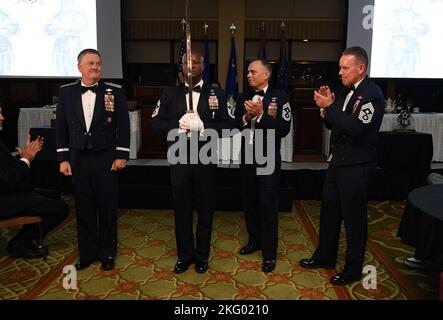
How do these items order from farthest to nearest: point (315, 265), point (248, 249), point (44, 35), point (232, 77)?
point (232, 77) → point (44, 35) → point (248, 249) → point (315, 265)

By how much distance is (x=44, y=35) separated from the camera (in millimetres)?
6629

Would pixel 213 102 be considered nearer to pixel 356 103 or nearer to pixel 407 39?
pixel 356 103

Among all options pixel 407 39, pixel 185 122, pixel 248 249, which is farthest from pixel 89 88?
pixel 407 39

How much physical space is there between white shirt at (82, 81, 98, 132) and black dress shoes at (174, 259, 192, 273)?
115 cm

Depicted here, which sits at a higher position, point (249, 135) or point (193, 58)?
point (193, 58)

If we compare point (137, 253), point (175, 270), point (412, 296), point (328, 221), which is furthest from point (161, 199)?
point (412, 296)

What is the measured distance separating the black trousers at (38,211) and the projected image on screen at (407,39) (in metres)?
5.41

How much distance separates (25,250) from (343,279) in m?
2.34

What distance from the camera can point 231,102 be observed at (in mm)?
6676

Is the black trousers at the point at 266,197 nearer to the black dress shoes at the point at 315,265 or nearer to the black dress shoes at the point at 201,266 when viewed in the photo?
the black dress shoes at the point at 315,265

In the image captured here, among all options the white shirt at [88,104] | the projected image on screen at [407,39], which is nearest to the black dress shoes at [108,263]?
the white shirt at [88,104]

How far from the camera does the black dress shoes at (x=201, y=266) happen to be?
3057mm

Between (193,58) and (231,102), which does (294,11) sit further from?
(193,58)

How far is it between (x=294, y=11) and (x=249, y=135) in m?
5.89
